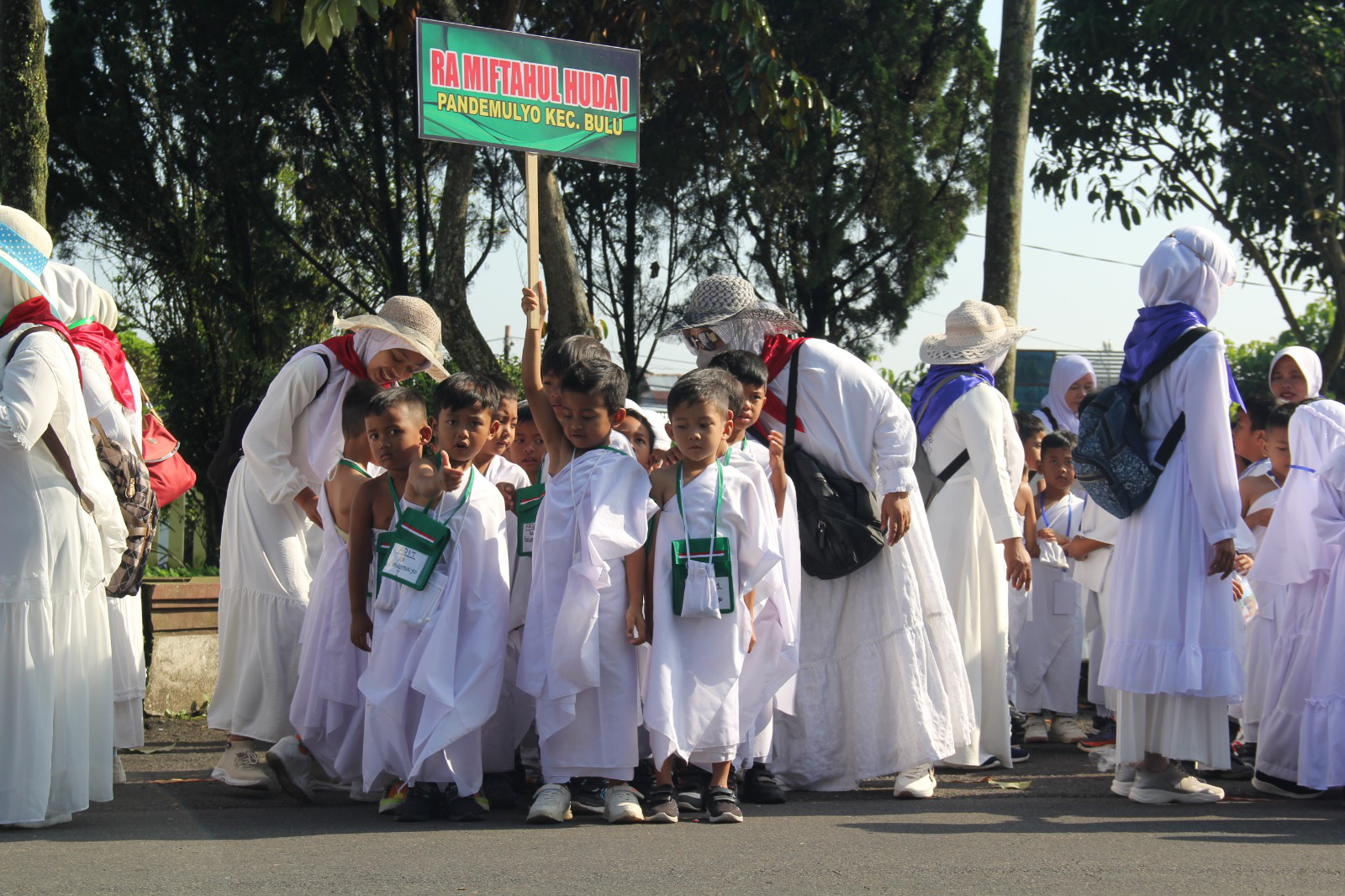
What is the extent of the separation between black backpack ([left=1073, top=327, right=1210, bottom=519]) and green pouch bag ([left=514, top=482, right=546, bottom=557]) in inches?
88.3

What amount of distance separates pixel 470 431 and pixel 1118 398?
262cm

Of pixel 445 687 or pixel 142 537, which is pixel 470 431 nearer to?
pixel 445 687

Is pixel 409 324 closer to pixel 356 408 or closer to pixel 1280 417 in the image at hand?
pixel 356 408

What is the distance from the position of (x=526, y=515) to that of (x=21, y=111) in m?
4.55

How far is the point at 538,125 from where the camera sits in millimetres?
6367

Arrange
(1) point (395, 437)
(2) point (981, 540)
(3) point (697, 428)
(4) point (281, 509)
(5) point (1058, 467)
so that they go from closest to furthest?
(3) point (697, 428)
(1) point (395, 437)
(4) point (281, 509)
(2) point (981, 540)
(5) point (1058, 467)

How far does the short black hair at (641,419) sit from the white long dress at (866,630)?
2.45 ft

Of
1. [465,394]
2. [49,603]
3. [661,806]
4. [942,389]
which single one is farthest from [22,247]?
[942,389]

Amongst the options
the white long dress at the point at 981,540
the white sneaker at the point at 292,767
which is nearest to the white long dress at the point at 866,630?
the white long dress at the point at 981,540

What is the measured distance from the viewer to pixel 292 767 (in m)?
5.64

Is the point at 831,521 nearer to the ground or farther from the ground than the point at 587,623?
farther from the ground

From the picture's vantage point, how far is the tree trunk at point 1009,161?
10922 millimetres

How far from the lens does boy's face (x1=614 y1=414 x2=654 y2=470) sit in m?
6.44

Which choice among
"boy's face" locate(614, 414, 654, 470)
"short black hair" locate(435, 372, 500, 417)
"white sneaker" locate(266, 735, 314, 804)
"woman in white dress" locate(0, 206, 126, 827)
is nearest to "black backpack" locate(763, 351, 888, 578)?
"boy's face" locate(614, 414, 654, 470)
